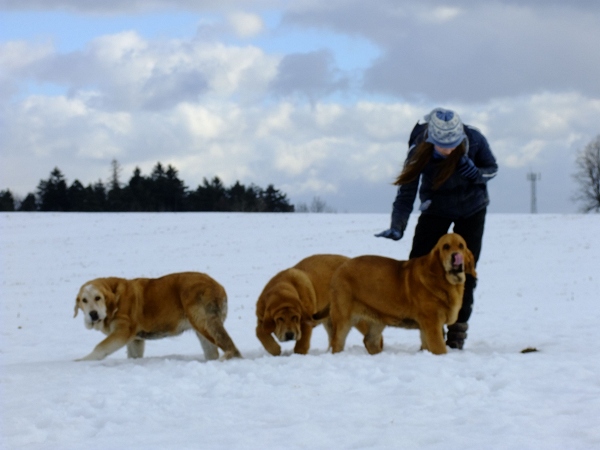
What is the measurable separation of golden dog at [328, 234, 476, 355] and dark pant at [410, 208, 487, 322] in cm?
63

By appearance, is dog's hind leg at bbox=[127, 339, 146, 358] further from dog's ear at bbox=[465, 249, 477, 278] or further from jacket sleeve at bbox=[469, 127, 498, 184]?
jacket sleeve at bbox=[469, 127, 498, 184]

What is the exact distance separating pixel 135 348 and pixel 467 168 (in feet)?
13.6

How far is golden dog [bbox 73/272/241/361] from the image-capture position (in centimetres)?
774

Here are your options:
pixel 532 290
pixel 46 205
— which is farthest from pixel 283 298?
pixel 46 205

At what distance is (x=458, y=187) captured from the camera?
7.57 meters

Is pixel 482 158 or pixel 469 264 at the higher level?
pixel 482 158

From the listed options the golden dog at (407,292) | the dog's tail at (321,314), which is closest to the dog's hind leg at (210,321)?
the dog's tail at (321,314)

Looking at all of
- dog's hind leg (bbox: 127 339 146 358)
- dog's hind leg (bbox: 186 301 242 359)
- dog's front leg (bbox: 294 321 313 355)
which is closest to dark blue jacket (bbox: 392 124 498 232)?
dog's front leg (bbox: 294 321 313 355)

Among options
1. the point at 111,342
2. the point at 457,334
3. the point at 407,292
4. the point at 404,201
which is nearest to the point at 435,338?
the point at 407,292

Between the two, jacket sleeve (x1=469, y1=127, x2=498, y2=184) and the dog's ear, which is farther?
jacket sleeve (x1=469, y1=127, x2=498, y2=184)

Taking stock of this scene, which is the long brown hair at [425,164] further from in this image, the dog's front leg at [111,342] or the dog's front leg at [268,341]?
the dog's front leg at [111,342]

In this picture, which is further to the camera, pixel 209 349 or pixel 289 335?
pixel 209 349

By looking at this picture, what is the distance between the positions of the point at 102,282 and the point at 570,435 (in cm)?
515

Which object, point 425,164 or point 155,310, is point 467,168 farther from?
point 155,310
